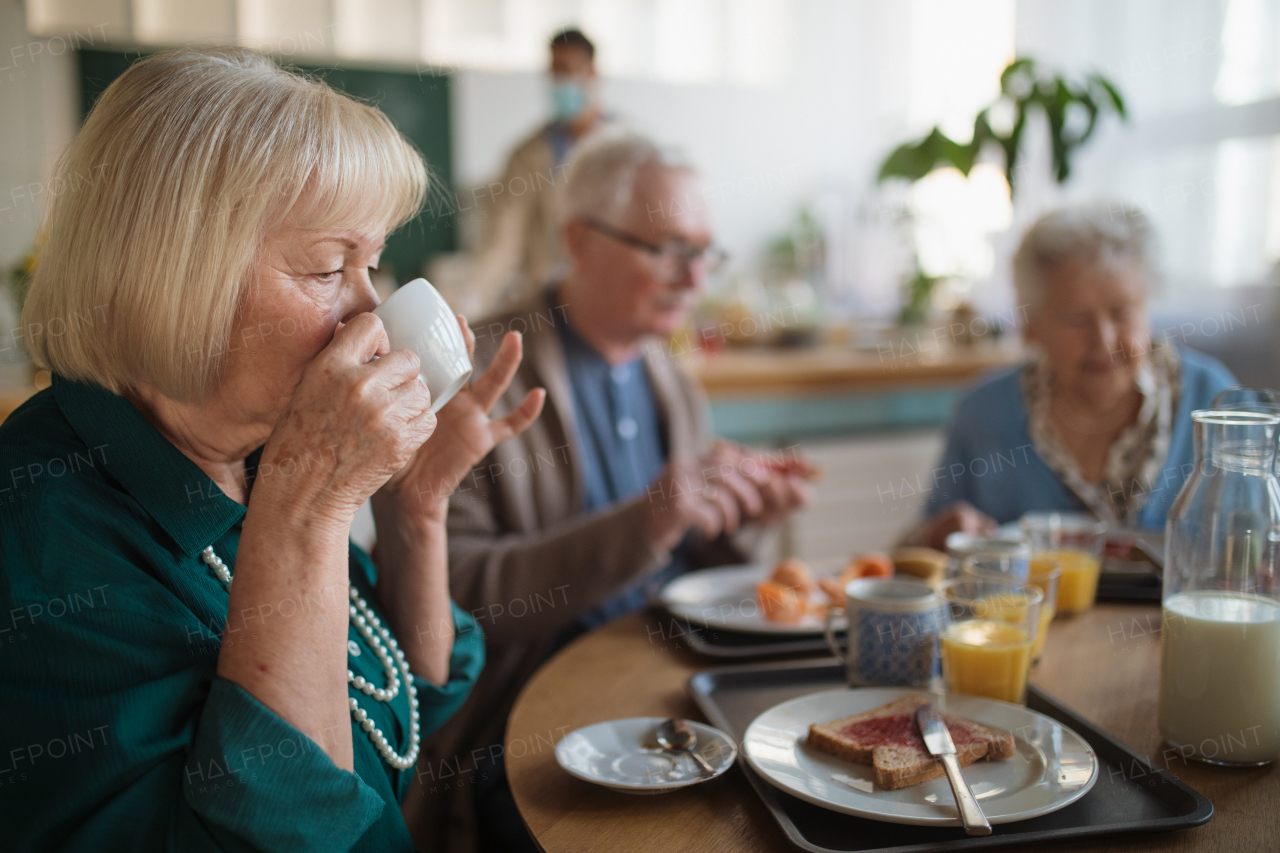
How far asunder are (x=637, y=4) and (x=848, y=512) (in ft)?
10.9

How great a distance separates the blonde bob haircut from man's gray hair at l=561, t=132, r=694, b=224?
1006 millimetres

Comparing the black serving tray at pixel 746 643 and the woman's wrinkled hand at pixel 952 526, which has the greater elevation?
the woman's wrinkled hand at pixel 952 526

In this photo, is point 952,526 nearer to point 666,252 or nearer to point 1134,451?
point 1134,451

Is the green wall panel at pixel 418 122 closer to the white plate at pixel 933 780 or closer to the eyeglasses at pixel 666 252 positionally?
the eyeglasses at pixel 666 252

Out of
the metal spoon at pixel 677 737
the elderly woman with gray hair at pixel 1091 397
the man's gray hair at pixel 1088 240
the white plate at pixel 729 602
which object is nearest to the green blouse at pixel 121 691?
the metal spoon at pixel 677 737

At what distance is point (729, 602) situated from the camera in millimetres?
1308

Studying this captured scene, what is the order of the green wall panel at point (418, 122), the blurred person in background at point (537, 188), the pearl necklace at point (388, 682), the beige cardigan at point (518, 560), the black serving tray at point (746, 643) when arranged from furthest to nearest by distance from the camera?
the green wall panel at point (418, 122)
the blurred person in background at point (537, 188)
the beige cardigan at point (518, 560)
the black serving tray at point (746, 643)
the pearl necklace at point (388, 682)

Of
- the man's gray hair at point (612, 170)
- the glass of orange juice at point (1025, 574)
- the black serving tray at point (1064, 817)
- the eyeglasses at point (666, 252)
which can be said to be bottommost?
the black serving tray at point (1064, 817)

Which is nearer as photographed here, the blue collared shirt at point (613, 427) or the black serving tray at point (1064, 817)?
the black serving tray at point (1064, 817)

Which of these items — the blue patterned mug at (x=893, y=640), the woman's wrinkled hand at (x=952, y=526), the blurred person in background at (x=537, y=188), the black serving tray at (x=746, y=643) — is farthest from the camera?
the blurred person in background at (x=537, y=188)

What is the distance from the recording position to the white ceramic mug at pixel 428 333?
853 mm

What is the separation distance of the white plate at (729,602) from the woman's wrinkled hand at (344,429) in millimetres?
541

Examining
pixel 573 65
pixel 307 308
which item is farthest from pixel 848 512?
pixel 307 308

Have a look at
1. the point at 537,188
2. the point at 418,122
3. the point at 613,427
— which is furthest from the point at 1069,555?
the point at 418,122
